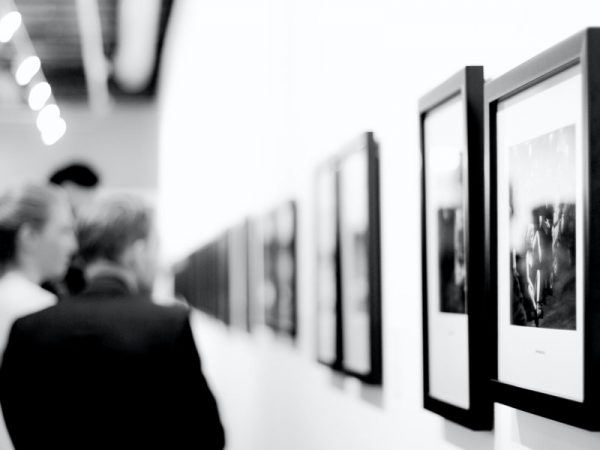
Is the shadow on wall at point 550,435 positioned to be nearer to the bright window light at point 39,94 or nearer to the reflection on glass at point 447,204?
the reflection on glass at point 447,204

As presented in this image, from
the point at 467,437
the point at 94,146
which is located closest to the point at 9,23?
the point at 467,437

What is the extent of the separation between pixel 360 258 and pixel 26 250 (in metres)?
1.46

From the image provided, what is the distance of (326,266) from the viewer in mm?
3117

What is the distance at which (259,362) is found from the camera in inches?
189

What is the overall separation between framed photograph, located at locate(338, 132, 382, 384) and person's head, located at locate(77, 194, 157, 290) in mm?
816

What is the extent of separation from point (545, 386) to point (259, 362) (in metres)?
3.44

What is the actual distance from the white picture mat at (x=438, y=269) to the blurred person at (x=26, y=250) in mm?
1867

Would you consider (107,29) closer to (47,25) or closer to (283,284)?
(47,25)

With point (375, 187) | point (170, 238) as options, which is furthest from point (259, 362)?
point (170, 238)

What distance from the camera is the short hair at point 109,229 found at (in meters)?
3.33

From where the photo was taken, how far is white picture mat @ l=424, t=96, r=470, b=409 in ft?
5.88

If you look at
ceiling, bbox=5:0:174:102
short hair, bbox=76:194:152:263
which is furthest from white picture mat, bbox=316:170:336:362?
ceiling, bbox=5:0:174:102

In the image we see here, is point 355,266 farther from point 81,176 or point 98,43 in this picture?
point 98,43

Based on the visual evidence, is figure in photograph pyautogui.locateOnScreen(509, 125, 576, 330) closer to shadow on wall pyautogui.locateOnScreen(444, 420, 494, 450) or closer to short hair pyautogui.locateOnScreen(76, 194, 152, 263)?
shadow on wall pyautogui.locateOnScreen(444, 420, 494, 450)
